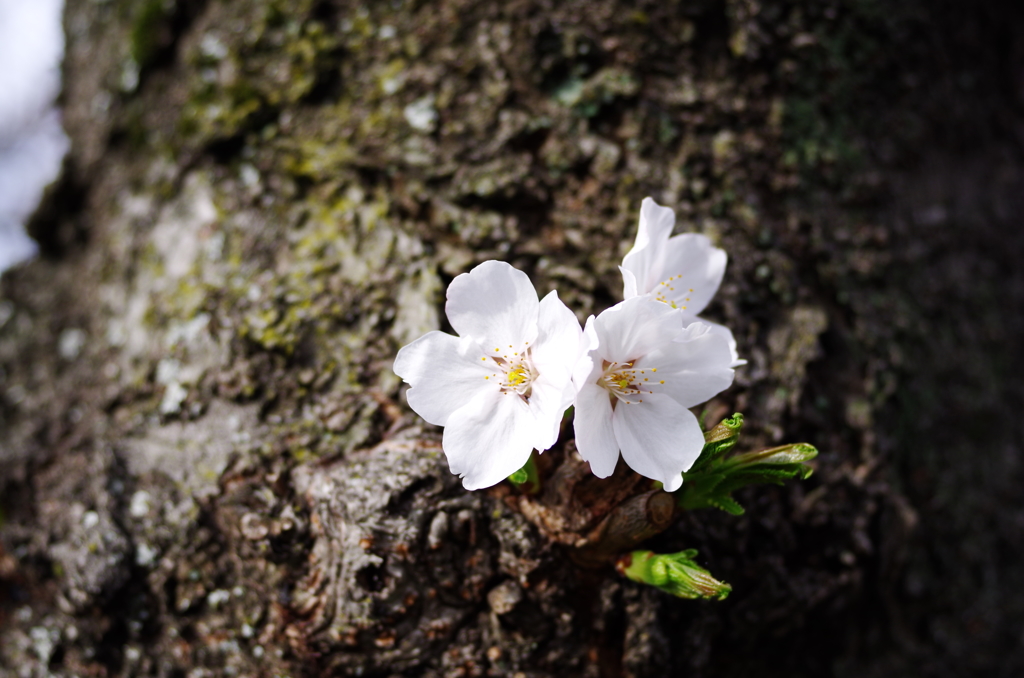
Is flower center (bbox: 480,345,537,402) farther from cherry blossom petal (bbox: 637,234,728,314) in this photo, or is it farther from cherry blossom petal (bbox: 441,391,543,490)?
cherry blossom petal (bbox: 637,234,728,314)

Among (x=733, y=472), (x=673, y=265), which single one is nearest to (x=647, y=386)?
(x=733, y=472)

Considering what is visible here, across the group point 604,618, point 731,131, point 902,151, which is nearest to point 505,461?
point 604,618

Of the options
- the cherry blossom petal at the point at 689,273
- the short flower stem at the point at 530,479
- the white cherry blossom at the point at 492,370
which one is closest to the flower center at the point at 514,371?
the white cherry blossom at the point at 492,370

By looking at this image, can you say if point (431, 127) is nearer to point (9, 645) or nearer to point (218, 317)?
point (218, 317)

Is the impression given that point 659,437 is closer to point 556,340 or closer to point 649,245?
point 556,340

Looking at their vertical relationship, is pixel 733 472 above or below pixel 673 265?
below

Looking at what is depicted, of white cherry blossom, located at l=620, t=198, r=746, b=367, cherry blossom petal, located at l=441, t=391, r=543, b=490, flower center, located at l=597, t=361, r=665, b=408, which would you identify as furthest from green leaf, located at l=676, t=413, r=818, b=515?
cherry blossom petal, located at l=441, t=391, r=543, b=490

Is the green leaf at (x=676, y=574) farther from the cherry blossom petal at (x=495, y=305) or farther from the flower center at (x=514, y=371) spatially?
the cherry blossom petal at (x=495, y=305)
